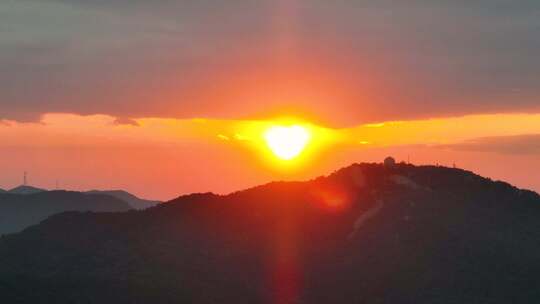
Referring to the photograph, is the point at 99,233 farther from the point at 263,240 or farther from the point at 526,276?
the point at 526,276

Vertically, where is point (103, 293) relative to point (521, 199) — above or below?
below

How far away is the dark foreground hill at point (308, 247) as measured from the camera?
102188mm

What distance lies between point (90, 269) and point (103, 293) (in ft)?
34.1

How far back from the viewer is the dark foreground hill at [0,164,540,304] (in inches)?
4023

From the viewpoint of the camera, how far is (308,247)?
117 metres

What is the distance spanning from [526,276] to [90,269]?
5429 cm

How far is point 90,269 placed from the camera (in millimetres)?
107875

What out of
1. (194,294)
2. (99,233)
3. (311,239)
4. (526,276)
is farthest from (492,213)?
(99,233)

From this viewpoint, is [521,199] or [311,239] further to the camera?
[521,199]

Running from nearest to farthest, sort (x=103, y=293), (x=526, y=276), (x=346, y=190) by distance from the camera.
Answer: (x=103, y=293), (x=526, y=276), (x=346, y=190)

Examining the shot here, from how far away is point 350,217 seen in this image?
122625mm

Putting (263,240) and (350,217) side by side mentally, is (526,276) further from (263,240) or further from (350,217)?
(263,240)

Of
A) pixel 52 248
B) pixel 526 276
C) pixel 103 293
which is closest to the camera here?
pixel 103 293

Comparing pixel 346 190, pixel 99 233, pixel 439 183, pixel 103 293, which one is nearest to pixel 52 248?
pixel 99 233
